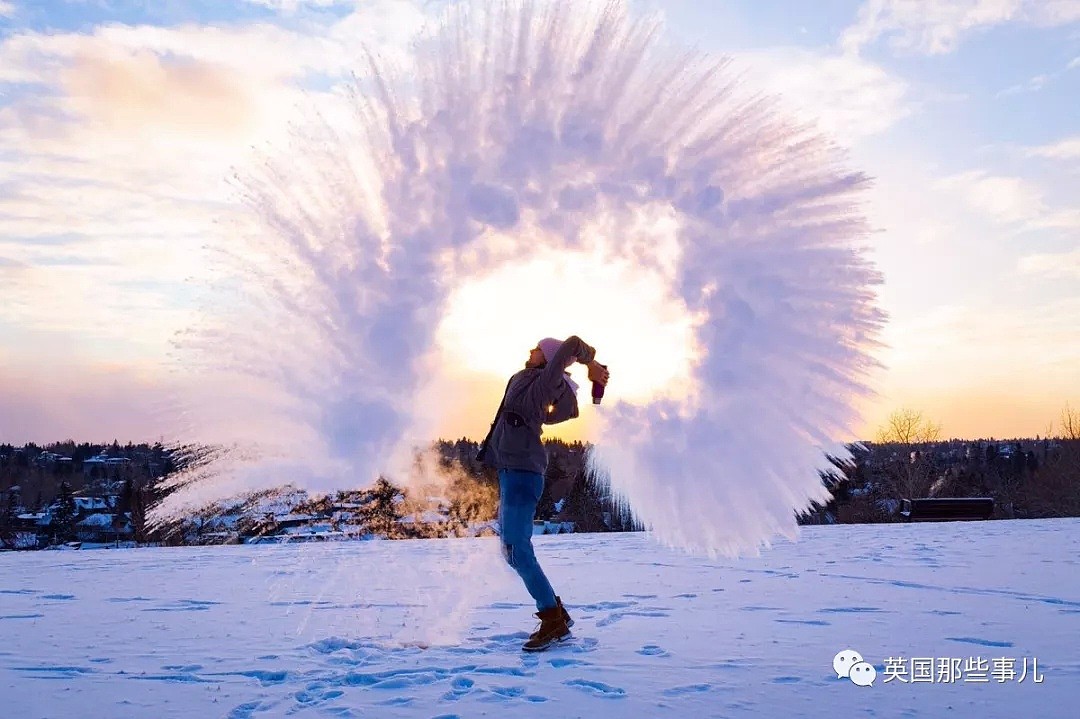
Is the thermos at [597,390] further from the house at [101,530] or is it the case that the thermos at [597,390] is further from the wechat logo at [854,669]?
the house at [101,530]

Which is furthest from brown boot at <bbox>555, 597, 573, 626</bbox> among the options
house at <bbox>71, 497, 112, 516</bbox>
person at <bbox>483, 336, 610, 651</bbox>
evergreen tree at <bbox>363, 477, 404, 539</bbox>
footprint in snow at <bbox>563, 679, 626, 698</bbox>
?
house at <bbox>71, 497, 112, 516</bbox>

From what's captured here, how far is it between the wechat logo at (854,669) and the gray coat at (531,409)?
1929 mm

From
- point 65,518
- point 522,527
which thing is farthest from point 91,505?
point 522,527

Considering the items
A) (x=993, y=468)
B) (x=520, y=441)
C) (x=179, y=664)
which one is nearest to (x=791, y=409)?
(x=520, y=441)

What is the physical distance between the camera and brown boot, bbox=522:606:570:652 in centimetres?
488

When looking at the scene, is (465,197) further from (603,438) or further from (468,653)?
(468,653)

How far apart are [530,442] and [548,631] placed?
3.59ft

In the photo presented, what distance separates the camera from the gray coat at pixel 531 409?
205 inches

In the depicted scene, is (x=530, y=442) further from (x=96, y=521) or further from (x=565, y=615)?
(x=96, y=521)

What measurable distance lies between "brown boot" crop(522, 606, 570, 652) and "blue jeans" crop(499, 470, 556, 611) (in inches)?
2.1

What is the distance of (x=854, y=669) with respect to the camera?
4.20 metres

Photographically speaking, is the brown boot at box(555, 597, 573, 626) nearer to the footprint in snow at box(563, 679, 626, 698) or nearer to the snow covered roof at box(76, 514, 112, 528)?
the footprint in snow at box(563, 679, 626, 698)

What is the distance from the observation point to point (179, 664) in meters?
4.67

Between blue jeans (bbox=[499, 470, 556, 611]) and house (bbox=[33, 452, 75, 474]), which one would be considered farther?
house (bbox=[33, 452, 75, 474])
